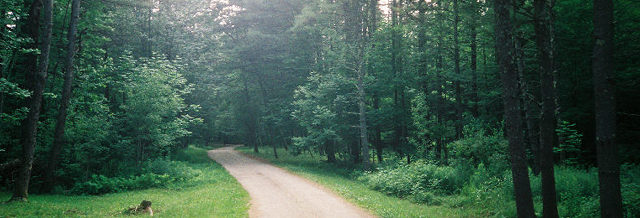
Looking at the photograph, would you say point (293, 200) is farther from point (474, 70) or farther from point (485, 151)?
point (474, 70)

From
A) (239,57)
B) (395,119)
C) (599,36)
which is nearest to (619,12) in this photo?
(599,36)

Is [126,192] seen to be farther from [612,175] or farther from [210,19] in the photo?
[210,19]

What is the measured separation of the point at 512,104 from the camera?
720 cm

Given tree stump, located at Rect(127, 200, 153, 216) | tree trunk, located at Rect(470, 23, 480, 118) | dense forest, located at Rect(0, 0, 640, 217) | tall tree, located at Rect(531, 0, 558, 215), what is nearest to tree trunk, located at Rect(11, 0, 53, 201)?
dense forest, located at Rect(0, 0, 640, 217)

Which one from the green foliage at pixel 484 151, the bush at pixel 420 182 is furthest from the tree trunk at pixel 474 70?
the bush at pixel 420 182

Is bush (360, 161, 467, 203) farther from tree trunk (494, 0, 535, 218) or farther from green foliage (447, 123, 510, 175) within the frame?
tree trunk (494, 0, 535, 218)

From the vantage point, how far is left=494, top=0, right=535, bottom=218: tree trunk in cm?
713

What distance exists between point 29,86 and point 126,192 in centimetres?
661

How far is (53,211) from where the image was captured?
419 inches

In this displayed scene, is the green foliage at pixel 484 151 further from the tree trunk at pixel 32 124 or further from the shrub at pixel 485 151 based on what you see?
the tree trunk at pixel 32 124

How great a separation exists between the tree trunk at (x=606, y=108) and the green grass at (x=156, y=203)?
9.27 metres

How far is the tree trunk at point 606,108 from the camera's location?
625 centimetres

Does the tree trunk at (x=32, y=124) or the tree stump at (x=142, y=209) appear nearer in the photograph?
the tree stump at (x=142, y=209)

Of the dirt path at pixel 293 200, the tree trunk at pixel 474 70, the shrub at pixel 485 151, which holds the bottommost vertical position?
the dirt path at pixel 293 200
